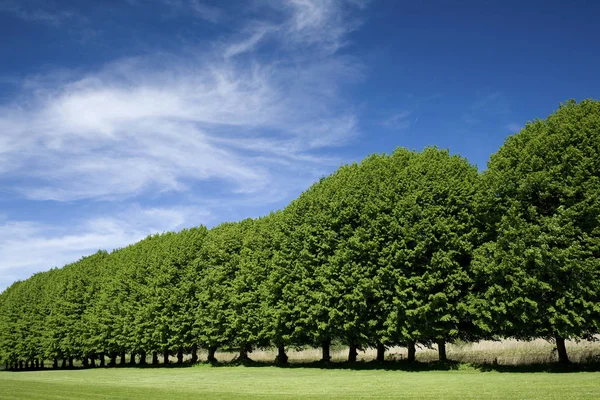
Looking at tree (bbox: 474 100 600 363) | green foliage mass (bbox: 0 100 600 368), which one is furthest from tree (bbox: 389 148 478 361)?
tree (bbox: 474 100 600 363)

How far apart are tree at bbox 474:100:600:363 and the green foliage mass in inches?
3.6

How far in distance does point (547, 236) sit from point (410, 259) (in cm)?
997

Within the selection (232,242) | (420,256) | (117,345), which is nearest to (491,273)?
(420,256)

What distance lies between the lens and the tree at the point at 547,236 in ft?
95.3

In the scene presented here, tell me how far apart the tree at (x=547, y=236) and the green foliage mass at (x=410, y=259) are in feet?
0.30

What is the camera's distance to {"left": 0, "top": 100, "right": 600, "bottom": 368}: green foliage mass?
30.4 meters

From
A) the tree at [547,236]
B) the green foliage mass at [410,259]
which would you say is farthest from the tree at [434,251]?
the tree at [547,236]

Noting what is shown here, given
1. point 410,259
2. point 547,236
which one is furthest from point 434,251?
point 547,236

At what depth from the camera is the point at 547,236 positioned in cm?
3020

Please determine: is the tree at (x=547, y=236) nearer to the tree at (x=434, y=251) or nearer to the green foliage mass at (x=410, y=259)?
the green foliage mass at (x=410, y=259)

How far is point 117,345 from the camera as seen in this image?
210ft

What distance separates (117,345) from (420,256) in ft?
150

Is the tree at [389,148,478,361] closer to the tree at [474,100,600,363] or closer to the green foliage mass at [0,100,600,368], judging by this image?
the green foliage mass at [0,100,600,368]

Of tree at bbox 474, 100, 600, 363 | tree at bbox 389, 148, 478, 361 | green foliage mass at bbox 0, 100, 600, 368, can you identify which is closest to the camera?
tree at bbox 474, 100, 600, 363
